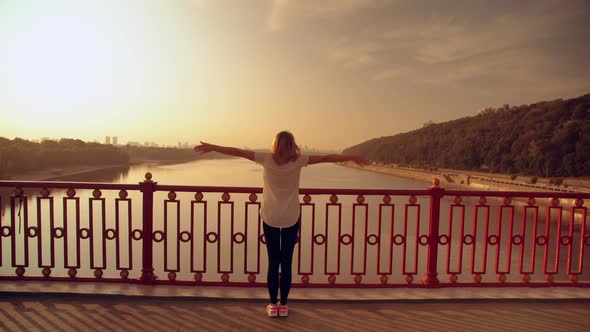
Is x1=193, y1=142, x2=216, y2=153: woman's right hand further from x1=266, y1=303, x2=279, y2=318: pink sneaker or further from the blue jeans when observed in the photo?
x1=266, y1=303, x2=279, y2=318: pink sneaker

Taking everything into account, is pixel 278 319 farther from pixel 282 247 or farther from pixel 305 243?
pixel 305 243

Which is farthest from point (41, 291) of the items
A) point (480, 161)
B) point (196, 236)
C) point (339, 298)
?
point (480, 161)

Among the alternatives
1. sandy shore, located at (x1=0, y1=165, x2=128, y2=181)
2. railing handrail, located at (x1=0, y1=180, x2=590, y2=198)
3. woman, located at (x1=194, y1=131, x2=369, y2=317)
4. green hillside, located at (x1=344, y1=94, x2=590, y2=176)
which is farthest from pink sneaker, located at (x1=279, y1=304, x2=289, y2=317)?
sandy shore, located at (x1=0, y1=165, x2=128, y2=181)

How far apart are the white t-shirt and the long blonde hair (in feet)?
0.13

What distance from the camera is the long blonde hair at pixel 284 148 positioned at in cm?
268

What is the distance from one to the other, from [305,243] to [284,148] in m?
20.0

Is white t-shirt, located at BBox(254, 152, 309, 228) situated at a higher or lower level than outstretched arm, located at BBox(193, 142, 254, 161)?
lower

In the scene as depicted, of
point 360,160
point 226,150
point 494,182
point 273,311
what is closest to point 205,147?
point 226,150

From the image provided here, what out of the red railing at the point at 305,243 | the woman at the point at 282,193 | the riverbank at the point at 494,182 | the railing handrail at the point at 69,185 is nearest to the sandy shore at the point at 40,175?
the red railing at the point at 305,243

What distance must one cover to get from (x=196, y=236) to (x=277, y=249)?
67.6ft

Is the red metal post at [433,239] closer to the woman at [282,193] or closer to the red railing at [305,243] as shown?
the red railing at [305,243]

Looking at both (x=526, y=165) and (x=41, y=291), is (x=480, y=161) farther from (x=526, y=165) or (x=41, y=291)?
(x=41, y=291)

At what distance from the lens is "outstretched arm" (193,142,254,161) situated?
2834 mm

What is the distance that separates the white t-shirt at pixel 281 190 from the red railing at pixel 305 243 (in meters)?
0.52
